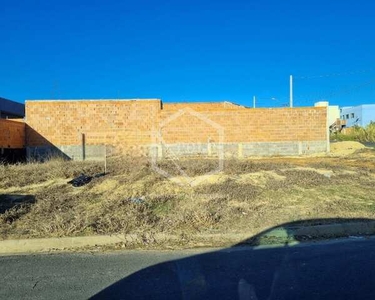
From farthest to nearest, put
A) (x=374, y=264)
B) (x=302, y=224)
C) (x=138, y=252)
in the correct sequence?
(x=302, y=224) < (x=138, y=252) < (x=374, y=264)

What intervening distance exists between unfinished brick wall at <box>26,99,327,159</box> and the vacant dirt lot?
10.1 m

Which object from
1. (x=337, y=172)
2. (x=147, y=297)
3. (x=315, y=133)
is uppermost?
(x=315, y=133)

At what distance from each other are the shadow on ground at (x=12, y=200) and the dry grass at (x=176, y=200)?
0.02m

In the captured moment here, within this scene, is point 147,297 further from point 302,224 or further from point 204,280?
point 302,224

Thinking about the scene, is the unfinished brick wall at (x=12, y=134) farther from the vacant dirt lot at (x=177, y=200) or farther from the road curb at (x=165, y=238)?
the road curb at (x=165, y=238)

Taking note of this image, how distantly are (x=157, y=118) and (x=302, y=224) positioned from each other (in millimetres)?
17132

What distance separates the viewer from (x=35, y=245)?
23.4ft

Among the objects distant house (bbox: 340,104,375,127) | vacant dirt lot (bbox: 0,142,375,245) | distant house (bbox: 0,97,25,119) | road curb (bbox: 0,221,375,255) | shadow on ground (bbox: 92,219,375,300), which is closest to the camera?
shadow on ground (bbox: 92,219,375,300)

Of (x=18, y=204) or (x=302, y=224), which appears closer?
(x=302, y=224)

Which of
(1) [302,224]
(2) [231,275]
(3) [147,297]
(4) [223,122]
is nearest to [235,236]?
(1) [302,224]

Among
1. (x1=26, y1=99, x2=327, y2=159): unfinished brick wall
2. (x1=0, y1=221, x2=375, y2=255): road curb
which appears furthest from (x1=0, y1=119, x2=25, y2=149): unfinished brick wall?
(x1=0, y1=221, x2=375, y2=255): road curb

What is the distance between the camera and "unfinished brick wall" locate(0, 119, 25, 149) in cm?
2177

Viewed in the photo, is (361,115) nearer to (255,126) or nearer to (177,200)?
(255,126)

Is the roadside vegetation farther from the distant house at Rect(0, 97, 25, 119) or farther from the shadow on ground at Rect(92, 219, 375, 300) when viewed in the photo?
the shadow on ground at Rect(92, 219, 375, 300)
